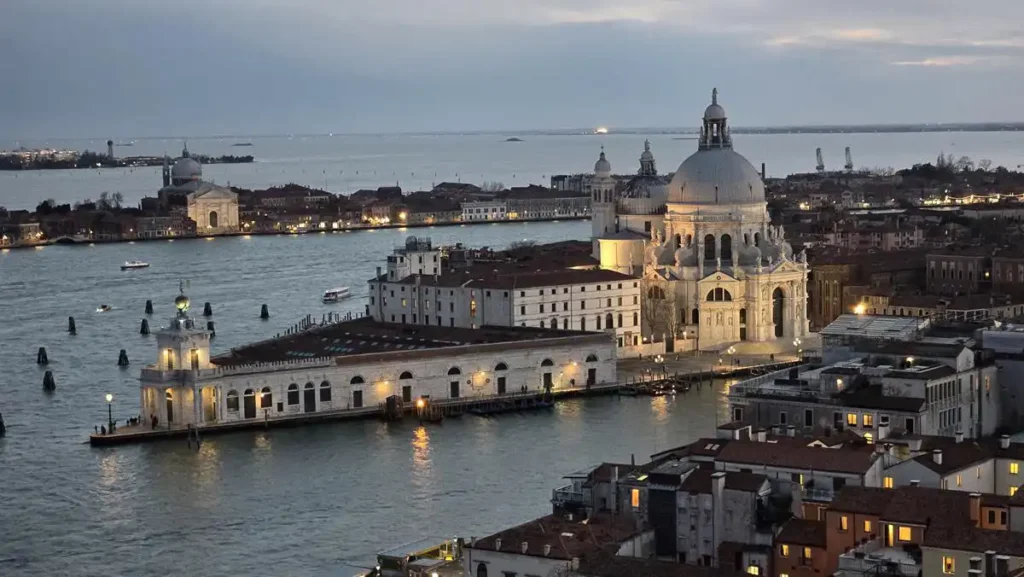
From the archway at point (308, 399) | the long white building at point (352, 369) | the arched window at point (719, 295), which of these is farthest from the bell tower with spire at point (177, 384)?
the arched window at point (719, 295)

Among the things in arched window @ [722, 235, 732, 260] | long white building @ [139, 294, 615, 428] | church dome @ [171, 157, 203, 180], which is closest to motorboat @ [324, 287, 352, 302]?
arched window @ [722, 235, 732, 260]

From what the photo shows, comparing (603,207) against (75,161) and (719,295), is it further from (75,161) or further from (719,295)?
(75,161)

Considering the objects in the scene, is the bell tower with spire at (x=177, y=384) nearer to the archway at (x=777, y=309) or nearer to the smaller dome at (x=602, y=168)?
the archway at (x=777, y=309)

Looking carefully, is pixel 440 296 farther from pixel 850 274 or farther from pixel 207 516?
pixel 207 516

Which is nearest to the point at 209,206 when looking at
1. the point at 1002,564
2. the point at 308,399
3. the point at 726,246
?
the point at 726,246

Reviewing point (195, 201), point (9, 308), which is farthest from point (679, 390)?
point (195, 201)
